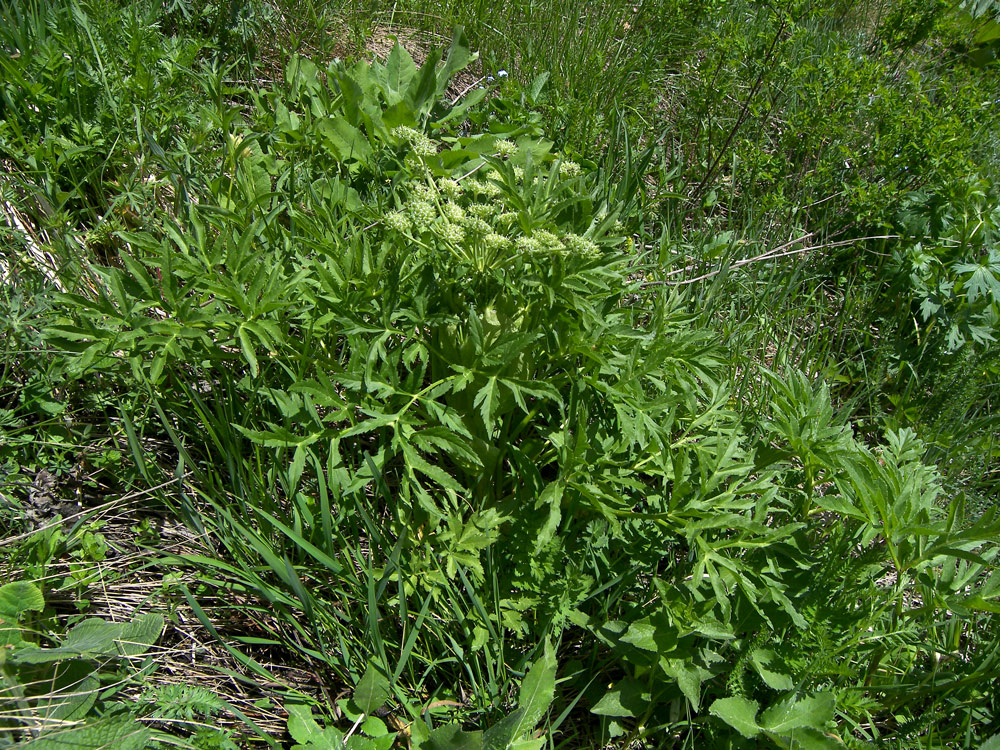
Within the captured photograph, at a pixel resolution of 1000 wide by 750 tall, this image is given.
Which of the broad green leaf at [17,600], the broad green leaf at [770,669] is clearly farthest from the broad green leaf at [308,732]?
the broad green leaf at [770,669]

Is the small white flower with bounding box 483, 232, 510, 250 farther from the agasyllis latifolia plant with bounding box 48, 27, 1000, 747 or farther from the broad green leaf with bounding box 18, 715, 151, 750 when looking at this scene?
the broad green leaf with bounding box 18, 715, 151, 750

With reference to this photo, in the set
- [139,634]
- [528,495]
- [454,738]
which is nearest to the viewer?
[454,738]

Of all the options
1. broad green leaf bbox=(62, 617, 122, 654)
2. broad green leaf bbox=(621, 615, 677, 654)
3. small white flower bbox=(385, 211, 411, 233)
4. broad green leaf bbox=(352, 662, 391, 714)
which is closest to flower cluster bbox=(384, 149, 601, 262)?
small white flower bbox=(385, 211, 411, 233)

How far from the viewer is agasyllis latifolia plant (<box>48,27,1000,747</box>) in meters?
1.88

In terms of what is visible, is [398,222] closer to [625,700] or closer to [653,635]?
[653,635]

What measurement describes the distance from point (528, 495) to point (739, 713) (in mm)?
794

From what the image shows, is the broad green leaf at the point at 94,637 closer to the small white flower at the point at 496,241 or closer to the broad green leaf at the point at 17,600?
the broad green leaf at the point at 17,600

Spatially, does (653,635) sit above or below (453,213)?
below

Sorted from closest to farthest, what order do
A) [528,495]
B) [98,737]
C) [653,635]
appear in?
[98,737], [653,635], [528,495]

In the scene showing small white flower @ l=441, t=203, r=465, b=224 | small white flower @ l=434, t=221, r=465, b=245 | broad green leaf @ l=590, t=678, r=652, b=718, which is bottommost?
broad green leaf @ l=590, t=678, r=652, b=718

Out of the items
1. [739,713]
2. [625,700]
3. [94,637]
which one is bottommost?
[94,637]

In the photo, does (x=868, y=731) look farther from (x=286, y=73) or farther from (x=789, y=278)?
(x=286, y=73)

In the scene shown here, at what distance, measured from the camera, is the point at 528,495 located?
2.16 metres

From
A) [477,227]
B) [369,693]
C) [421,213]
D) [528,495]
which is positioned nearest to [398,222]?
[421,213]
